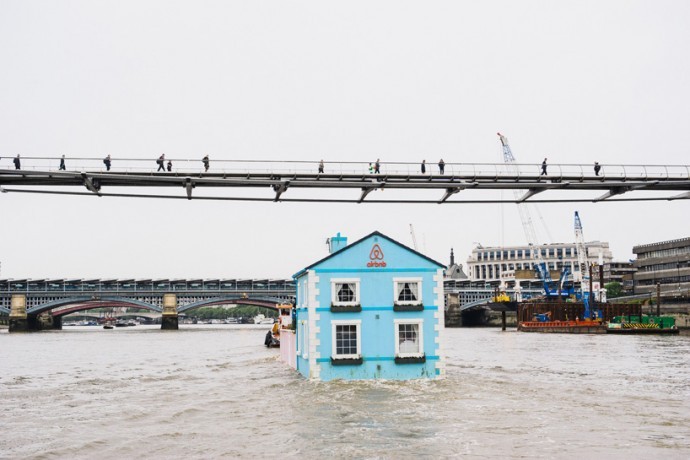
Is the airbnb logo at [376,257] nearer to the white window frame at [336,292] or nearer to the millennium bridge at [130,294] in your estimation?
the white window frame at [336,292]

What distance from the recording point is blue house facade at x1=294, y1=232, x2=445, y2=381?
1323 inches

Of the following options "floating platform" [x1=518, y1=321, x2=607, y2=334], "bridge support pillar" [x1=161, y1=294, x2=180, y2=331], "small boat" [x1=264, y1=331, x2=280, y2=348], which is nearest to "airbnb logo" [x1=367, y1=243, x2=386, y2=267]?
"small boat" [x1=264, y1=331, x2=280, y2=348]

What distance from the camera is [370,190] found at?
93.1ft

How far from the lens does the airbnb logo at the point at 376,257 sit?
34062 millimetres

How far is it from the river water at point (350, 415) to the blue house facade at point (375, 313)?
38.4 inches

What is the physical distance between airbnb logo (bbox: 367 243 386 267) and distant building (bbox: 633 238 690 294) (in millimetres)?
126653

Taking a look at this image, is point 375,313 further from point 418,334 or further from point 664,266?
point 664,266

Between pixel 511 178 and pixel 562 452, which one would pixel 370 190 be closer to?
pixel 511 178

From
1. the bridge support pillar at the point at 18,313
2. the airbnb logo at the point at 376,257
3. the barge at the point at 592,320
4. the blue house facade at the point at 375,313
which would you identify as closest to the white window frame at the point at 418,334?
the blue house facade at the point at 375,313

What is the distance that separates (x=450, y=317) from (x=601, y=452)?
135975mm

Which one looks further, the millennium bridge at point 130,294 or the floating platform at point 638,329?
the millennium bridge at point 130,294

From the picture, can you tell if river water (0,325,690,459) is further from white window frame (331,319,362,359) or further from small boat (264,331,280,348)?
small boat (264,331,280,348)

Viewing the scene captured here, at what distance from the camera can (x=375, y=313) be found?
111 feet

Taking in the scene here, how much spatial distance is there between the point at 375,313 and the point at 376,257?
7.95ft
